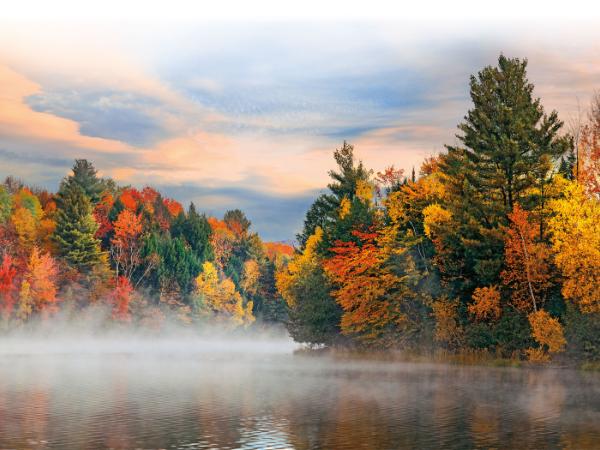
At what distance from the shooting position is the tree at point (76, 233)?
131375 mm

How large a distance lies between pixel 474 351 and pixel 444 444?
140 ft

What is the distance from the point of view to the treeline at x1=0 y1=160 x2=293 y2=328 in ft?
419

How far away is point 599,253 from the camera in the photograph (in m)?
60.6

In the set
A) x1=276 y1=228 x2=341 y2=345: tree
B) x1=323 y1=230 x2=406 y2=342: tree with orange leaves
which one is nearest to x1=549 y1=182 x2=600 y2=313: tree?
x1=323 y1=230 x2=406 y2=342: tree with orange leaves

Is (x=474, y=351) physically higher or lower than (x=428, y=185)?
lower

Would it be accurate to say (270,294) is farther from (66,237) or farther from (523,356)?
(523,356)

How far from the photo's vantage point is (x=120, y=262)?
146 m

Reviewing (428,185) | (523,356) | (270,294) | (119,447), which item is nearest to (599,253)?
(523,356)

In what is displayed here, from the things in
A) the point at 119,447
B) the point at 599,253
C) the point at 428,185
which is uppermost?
the point at 428,185

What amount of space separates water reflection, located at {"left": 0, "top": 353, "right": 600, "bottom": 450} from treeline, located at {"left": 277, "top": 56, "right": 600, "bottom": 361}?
19.7 feet

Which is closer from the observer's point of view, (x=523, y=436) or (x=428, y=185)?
(x=523, y=436)

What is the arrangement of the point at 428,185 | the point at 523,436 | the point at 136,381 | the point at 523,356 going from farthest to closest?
the point at 428,185 → the point at 523,356 → the point at 136,381 → the point at 523,436

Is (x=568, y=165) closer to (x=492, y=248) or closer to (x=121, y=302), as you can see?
(x=492, y=248)

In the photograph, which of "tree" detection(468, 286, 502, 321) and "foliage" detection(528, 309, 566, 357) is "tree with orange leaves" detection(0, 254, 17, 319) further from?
"foliage" detection(528, 309, 566, 357)
